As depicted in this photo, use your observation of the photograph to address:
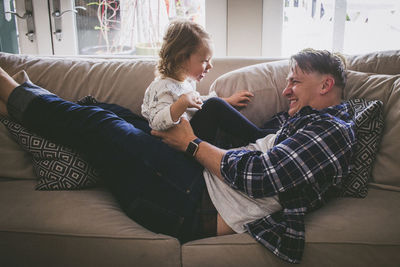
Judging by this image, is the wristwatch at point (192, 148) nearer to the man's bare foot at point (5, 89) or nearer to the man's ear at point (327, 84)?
the man's ear at point (327, 84)

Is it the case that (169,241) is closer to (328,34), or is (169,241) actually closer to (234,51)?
(234,51)

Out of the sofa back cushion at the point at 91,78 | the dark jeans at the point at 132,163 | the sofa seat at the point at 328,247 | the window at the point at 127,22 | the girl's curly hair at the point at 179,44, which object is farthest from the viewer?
the window at the point at 127,22

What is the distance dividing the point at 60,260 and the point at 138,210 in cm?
31

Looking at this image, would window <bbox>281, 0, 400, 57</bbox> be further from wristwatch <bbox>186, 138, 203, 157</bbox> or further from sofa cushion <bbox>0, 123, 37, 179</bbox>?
sofa cushion <bbox>0, 123, 37, 179</bbox>

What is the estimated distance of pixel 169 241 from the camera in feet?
3.82

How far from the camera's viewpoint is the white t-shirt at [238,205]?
1213 mm

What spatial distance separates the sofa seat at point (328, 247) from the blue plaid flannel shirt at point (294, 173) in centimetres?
4

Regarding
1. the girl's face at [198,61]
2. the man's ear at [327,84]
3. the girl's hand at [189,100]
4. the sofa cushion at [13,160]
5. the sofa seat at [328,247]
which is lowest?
the sofa seat at [328,247]

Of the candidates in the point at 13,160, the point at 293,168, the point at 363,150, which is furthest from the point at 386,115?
the point at 13,160

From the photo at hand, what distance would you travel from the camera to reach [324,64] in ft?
4.46

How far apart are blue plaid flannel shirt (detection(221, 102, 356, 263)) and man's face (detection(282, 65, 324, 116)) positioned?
164mm

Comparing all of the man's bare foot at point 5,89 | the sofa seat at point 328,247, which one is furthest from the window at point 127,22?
the sofa seat at point 328,247

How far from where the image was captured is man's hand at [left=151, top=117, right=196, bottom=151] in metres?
1.37

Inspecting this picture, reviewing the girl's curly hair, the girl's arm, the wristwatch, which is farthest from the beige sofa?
the girl's curly hair
